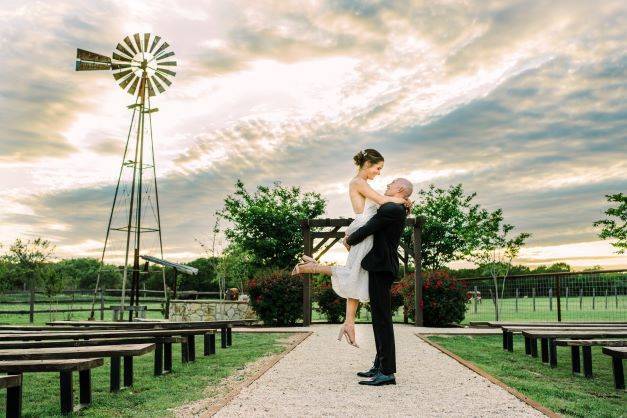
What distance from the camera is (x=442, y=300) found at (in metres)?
18.2

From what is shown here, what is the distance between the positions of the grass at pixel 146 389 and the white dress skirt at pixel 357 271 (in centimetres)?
179

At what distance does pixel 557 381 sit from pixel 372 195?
365 centimetres

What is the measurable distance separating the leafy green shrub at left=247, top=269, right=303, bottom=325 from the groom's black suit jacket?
13.0 metres

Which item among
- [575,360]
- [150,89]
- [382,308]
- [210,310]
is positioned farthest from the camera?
[150,89]

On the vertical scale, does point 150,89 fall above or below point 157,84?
below

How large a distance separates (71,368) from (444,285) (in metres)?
14.9

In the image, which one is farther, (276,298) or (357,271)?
(276,298)

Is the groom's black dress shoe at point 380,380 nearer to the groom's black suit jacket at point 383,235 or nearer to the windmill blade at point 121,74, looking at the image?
the groom's black suit jacket at point 383,235

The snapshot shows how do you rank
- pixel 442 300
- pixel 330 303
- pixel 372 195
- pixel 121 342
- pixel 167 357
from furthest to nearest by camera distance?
pixel 330 303 → pixel 442 300 → pixel 167 357 → pixel 121 342 → pixel 372 195

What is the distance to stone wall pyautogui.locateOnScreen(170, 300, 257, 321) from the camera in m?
20.8

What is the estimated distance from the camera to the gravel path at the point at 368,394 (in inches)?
186

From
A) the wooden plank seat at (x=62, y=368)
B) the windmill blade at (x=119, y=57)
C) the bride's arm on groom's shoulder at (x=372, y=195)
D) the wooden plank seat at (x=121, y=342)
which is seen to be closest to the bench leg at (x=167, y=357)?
the wooden plank seat at (x=121, y=342)

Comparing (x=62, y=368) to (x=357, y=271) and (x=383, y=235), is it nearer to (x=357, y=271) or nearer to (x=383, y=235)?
(x=357, y=271)

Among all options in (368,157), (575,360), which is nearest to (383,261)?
(368,157)
